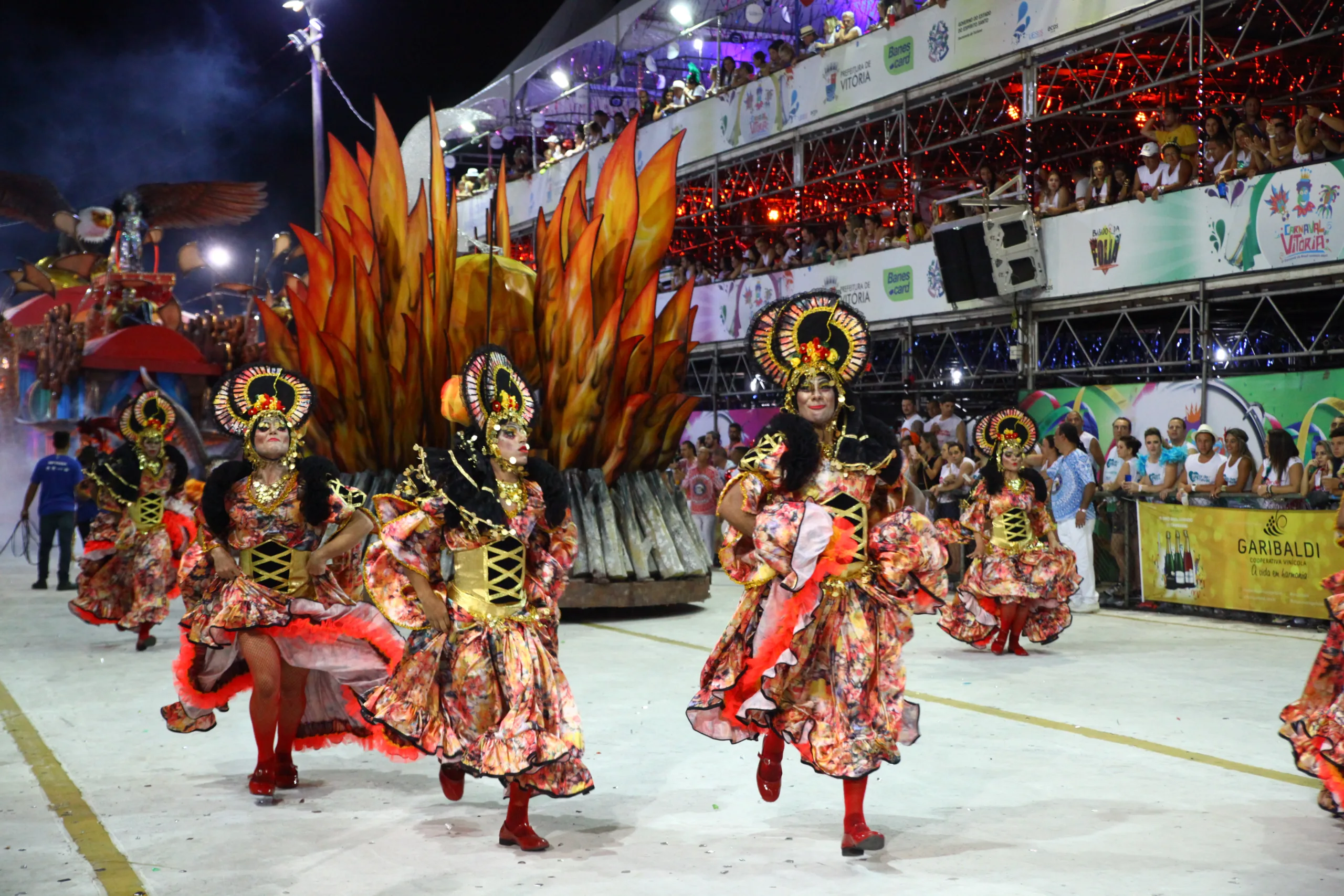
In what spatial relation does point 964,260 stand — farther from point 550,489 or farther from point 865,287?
point 550,489

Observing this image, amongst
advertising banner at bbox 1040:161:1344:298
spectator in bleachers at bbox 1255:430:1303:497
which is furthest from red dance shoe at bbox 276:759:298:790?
advertising banner at bbox 1040:161:1344:298

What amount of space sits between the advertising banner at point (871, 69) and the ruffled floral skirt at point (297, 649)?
836cm

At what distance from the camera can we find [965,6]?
51.8 feet

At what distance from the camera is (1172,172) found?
13.6m

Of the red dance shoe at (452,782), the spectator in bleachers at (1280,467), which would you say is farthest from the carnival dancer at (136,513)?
the spectator in bleachers at (1280,467)

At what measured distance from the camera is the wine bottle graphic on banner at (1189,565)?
11.6m

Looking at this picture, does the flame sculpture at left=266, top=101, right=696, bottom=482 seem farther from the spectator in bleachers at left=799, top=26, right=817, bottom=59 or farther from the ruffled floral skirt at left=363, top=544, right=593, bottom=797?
the ruffled floral skirt at left=363, top=544, right=593, bottom=797

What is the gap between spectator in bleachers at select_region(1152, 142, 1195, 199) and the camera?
1338cm

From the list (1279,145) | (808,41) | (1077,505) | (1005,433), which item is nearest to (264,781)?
(1005,433)

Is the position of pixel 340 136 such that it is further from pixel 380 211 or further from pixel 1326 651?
pixel 1326 651

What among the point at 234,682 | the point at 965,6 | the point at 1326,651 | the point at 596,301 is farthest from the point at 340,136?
the point at 1326,651

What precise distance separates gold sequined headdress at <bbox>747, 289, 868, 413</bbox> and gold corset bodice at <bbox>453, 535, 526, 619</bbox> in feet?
4.08

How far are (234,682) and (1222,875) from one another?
4.25 metres

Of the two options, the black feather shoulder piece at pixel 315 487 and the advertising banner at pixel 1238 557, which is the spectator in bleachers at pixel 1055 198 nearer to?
the advertising banner at pixel 1238 557
